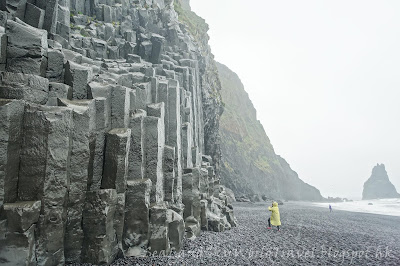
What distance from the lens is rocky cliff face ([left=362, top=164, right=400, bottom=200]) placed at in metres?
170

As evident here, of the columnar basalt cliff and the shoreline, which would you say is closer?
the columnar basalt cliff

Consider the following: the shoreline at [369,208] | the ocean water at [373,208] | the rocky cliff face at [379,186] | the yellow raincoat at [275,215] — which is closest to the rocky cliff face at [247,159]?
the shoreline at [369,208]

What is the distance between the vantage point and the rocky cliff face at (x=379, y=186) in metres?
170

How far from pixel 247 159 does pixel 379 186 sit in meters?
136

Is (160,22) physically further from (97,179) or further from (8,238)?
(8,238)

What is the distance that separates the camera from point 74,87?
10.7 meters

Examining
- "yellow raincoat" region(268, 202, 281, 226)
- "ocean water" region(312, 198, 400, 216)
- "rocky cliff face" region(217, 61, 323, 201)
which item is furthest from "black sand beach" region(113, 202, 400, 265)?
"rocky cliff face" region(217, 61, 323, 201)

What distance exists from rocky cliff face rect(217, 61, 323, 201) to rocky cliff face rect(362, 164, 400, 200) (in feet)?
263

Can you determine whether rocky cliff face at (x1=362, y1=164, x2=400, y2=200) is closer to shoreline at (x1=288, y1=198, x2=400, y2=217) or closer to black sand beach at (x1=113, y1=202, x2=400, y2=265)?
shoreline at (x1=288, y1=198, x2=400, y2=217)

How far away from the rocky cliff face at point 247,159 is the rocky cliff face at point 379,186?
80.3 metres

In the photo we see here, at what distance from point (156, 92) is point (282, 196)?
317 ft

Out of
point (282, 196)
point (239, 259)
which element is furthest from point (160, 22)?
point (282, 196)

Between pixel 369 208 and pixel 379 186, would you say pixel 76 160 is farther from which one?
pixel 379 186

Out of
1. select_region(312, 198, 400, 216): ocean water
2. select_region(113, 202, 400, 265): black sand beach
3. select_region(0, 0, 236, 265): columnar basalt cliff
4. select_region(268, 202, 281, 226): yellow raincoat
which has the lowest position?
select_region(312, 198, 400, 216): ocean water
